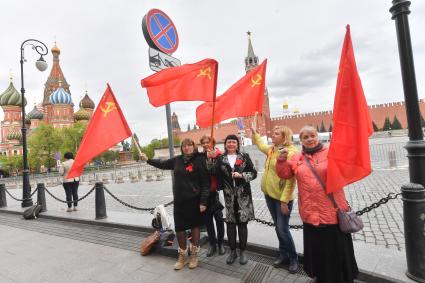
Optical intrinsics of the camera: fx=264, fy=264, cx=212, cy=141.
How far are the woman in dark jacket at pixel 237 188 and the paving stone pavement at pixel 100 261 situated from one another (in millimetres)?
331

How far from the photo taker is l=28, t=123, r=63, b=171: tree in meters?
40.7

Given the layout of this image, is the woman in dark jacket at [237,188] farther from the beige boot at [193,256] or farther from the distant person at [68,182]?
the distant person at [68,182]

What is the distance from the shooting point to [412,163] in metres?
2.64

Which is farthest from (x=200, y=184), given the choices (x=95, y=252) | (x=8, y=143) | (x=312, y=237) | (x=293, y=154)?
(x=8, y=143)

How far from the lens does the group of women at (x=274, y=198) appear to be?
2510mm

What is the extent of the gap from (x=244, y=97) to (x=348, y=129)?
190 centimetres

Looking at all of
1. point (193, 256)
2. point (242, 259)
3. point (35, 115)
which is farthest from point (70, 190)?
point (35, 115)

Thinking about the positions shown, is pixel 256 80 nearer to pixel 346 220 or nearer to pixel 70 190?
pixel 346 220

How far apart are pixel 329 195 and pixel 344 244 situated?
475mm

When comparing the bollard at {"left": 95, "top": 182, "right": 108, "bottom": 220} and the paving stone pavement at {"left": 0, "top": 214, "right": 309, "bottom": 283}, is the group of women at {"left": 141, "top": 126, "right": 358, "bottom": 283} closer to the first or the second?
the paving stone pavement at {"left": 0, "top": 214, "right": 309, "bottom": 283}

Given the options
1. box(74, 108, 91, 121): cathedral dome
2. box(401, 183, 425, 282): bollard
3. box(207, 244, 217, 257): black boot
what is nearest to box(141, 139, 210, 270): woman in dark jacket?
box(207, 244, 217, 257): black boot

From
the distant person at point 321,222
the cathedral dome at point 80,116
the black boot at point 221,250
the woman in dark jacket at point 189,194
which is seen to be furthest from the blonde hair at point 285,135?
the cathedral dome at point 80,116

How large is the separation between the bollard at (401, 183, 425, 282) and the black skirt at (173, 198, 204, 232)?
7.64ft

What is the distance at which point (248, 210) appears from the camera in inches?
130
